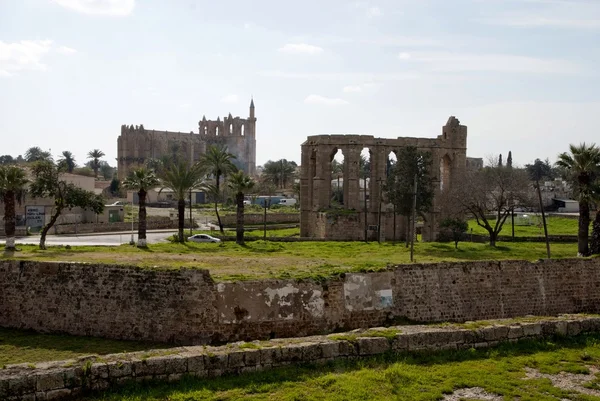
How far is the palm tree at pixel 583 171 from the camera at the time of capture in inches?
1125

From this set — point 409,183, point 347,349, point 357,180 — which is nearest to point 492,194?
point 409,183

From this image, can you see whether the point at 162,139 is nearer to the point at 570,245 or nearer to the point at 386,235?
the point at 386,235

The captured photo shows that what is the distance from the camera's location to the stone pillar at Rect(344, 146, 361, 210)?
144 feet

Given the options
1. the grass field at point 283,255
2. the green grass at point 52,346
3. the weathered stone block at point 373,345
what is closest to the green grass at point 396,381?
the weathered stone block at point 373,345

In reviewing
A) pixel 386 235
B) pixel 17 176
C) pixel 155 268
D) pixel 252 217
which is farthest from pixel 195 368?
pixel 252 217

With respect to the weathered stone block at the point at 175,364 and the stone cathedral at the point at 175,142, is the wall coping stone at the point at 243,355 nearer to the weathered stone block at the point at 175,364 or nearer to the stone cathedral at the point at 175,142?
the weathered stone block at the point at 175,364

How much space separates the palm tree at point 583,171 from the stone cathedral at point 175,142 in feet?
275

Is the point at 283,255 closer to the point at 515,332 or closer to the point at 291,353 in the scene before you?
the point at 515,332

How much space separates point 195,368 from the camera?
10.5m

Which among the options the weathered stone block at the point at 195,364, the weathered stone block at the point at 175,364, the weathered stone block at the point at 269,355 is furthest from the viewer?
the weathered stone block at the point at 269,355

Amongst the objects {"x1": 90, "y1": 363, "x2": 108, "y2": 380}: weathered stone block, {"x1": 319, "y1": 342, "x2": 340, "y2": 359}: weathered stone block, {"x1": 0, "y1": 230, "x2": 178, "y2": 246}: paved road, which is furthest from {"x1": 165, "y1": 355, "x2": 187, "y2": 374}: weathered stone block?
{"x1": 0, "y1": 230, "x2": 178, "y2": 246}: paved road

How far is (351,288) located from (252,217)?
125 feet

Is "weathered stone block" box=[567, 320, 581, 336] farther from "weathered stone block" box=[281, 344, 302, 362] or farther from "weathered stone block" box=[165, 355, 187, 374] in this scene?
"weathered stone block" box=[165, 355, 187, 374]

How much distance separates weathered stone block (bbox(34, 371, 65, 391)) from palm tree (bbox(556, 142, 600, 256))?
25.7 meters
